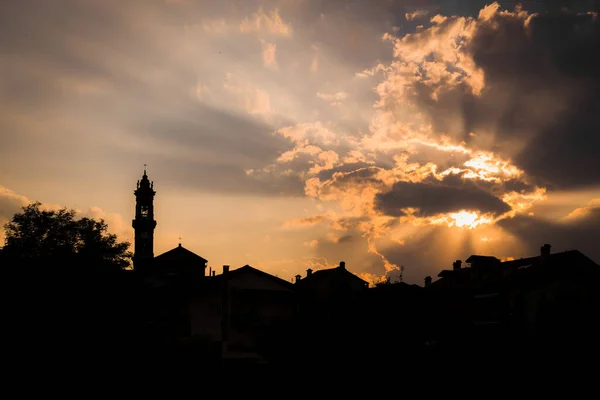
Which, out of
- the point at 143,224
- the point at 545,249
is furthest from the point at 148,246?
the point at 545,249

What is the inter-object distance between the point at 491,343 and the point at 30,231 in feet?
175

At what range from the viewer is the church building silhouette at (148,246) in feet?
199

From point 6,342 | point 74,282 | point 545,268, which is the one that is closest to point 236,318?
point 74,282

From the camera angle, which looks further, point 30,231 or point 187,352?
point 30,231

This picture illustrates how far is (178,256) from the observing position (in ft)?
199

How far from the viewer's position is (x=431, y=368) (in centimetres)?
3800

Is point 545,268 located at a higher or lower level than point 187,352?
higher

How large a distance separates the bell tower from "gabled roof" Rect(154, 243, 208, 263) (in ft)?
21.2

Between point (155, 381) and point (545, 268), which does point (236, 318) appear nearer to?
point (155, 381)

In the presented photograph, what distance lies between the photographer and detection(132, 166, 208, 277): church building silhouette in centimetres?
6059

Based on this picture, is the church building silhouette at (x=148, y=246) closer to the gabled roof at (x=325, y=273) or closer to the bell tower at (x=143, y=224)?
the bell tower at (x=143, y=224)

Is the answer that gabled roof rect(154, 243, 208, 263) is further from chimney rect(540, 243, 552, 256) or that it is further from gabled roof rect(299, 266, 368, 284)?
chimney rect(540, 243, 552, 256)

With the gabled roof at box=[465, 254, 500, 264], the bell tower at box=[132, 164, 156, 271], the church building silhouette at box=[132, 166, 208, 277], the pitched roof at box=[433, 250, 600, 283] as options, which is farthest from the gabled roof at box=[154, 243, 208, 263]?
the pitched roof at box=[433, 250, 600, 283]

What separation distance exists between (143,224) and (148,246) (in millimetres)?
2565
